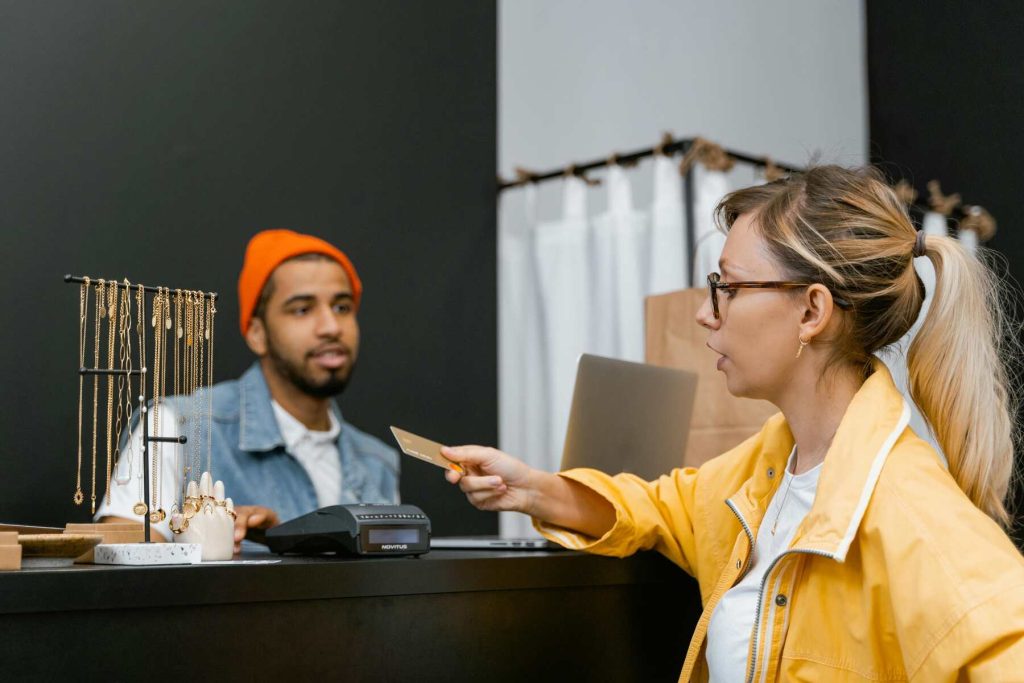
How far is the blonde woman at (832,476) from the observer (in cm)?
126

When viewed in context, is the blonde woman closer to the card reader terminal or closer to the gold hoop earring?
the gold hoop earring

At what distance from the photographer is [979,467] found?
1439 millimetres

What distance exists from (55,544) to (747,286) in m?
0.91

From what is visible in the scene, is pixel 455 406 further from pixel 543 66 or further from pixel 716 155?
pixel 543 66

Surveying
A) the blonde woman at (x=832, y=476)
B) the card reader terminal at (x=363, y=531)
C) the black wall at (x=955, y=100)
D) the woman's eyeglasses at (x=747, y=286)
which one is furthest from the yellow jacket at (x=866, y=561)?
the black wall at (x=955, y=100)

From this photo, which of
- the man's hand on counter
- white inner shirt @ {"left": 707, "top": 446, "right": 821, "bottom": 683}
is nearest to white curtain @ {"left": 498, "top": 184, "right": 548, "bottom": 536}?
the man's hand on counter

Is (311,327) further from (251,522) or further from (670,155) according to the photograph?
(670,155)

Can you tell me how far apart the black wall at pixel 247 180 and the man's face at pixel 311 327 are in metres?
0.08

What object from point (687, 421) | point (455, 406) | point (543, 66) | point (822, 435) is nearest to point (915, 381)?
point (822, 435)

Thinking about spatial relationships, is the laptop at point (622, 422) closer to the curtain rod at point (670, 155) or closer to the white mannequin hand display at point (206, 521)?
the white mannequin hand display at point (206, 521)

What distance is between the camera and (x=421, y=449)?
1.51 meters

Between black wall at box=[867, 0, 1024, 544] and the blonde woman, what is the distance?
2.75 metres

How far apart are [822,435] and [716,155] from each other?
1.65 metres

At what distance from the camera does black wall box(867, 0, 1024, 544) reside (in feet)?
13.3
